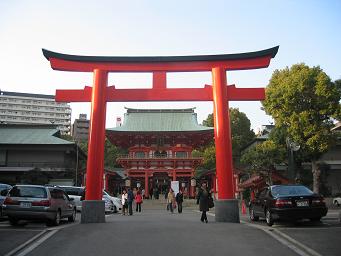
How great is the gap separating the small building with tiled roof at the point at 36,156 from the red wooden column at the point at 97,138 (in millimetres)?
28260

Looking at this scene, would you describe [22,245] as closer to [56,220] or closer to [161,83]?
[56,220]

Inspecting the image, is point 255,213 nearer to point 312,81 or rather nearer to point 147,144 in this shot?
point 312,81

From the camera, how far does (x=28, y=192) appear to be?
1355cm

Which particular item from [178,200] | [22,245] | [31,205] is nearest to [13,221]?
[31,205]

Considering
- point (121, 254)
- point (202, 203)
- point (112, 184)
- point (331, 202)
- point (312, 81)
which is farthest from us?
point (112, 184)

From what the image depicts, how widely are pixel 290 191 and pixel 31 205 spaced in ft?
28.4

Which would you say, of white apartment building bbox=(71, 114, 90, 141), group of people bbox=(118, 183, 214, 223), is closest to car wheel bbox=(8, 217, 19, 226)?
group of people bbox=(118, 183, 214, 223)

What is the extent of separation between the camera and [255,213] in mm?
15516

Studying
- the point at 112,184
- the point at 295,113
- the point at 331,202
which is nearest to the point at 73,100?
the point at 295,113

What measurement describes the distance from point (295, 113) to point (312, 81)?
108 inches

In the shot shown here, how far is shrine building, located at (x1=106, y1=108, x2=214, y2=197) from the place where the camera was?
146ft

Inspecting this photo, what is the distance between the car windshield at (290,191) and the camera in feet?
42.2

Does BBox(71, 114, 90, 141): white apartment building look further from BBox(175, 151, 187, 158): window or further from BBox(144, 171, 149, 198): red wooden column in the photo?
BBox(175, 151, 187, 158): window

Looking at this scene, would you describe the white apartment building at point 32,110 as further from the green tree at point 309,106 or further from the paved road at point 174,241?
the paved road at point 174,241
